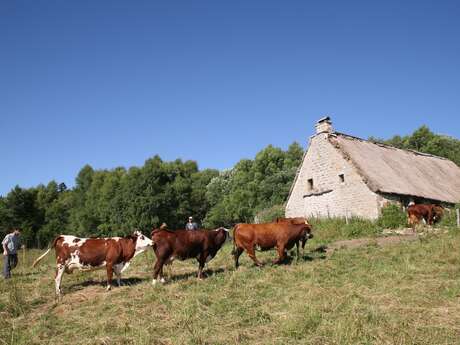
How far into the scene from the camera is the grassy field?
6.11 metres

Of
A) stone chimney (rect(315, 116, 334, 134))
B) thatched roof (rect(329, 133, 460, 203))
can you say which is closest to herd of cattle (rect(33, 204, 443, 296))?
thatched roof (rect(329, 133, 460, 203))

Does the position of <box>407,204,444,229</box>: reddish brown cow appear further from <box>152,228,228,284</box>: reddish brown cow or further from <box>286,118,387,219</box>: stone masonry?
<box>152,228,228,284</box>: reddish brown cow

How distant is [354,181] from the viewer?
22984 millimetres

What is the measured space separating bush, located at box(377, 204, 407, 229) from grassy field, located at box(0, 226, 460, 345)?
8394 mm

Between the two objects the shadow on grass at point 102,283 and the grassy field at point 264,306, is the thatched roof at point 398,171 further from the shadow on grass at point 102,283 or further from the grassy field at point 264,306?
the shadow on grass at point 102,283

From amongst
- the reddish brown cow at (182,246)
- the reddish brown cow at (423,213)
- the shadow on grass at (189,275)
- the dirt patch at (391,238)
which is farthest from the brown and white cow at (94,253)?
the reddish brown cow at (423,213)

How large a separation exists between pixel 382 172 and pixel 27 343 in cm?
2164

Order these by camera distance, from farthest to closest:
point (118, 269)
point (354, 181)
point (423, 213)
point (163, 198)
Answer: point (163, 198) → point (354, 181) → point (423, 213) → point (118, 269)

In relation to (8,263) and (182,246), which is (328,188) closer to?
(182,246)

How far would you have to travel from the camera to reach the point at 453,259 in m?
10.9

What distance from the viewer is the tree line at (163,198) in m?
46.3

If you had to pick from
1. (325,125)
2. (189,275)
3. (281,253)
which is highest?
(325,125)

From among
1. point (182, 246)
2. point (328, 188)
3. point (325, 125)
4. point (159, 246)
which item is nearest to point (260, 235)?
point (182, 246)

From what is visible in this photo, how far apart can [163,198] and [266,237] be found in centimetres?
3470
